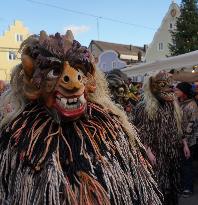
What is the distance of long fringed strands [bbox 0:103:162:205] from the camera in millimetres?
1864

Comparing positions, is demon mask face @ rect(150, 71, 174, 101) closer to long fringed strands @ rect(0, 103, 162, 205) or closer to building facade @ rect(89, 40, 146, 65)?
long fringed strands @ rect(0, 103, 162, 205)

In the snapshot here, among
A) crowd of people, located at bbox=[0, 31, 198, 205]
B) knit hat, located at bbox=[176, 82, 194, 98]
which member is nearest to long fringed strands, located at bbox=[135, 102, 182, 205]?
knit hat, located at bbox=[176, 82, 194, 98]

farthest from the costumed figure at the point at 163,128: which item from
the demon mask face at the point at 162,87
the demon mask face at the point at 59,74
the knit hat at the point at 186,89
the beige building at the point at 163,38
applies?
the beige building at the point at 163,38

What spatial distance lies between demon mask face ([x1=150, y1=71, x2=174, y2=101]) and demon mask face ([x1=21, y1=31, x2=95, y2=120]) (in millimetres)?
2727

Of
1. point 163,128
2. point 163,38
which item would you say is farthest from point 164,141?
point 163,38

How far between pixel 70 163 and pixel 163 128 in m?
2.83

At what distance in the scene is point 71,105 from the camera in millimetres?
1937

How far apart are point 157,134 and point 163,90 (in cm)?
51

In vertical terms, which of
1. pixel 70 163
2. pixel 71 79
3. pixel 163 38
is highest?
pixel 163 38

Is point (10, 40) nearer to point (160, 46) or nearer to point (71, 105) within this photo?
point (160, 46)

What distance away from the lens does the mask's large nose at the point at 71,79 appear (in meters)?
1.93

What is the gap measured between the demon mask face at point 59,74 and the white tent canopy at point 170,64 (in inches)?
219

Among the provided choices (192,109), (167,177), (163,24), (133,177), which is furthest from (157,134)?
(163,24)

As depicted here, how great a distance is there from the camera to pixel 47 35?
7.02 feet
